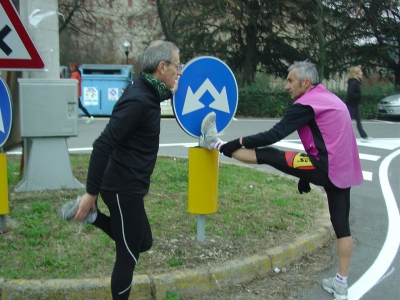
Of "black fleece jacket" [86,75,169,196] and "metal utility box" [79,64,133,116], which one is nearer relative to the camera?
"black fleece jacket" [86,75,169,196]

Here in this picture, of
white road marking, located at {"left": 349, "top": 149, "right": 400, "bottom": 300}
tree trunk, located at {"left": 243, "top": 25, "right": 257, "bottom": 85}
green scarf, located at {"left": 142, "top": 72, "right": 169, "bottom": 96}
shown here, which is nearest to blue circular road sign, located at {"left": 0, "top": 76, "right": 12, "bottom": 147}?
green scarf, located at {"left": 142, "top": 72, "right": 169, "bottom": 96}

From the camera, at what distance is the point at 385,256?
4.70 m

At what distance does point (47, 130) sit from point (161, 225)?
1903 mm

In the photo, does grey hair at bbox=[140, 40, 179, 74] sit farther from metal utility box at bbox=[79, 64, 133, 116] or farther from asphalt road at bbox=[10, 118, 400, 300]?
metal utility box at bbox=[79, 64, 133, 116]

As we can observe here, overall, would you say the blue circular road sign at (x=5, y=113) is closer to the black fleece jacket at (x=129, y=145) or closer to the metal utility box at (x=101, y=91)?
the black fleece jacket at (x=129, y=145)

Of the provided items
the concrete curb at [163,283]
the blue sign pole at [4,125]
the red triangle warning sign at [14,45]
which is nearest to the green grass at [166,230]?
the concrete curb at [163,283]

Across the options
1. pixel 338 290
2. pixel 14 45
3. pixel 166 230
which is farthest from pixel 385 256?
pixel 14 45

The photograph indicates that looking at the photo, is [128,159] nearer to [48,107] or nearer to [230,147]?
[230,147]

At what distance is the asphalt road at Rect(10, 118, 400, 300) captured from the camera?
4047mm

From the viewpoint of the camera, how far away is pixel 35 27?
583 cm

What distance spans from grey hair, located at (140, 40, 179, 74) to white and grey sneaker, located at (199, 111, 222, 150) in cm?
107

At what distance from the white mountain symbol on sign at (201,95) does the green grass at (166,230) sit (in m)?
1.21

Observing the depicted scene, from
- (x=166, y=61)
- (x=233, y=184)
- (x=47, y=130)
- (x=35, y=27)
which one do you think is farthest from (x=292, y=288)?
(x=35, y=27)

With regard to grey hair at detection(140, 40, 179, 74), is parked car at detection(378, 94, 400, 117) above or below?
below
